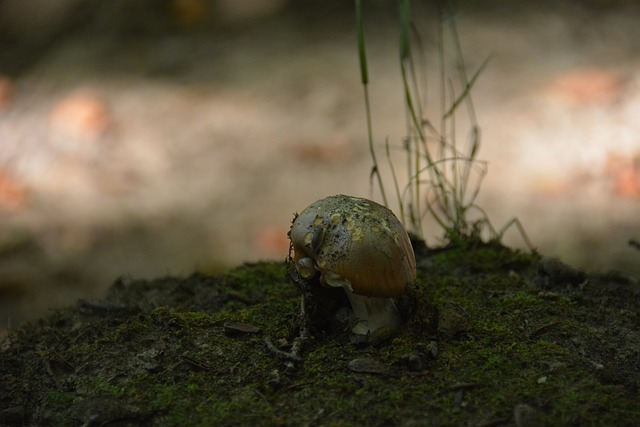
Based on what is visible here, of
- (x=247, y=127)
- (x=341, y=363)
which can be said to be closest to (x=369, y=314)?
(x=341, y=363)

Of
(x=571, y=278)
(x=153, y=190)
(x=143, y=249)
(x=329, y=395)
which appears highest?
(x=153, y=190)

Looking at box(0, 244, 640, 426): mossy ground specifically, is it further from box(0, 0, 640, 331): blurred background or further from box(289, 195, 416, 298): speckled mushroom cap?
box(0, 0, 640, 331): blurred background

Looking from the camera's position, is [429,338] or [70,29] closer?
[429,338]

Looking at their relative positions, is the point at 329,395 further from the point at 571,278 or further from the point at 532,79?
the point at 532,79

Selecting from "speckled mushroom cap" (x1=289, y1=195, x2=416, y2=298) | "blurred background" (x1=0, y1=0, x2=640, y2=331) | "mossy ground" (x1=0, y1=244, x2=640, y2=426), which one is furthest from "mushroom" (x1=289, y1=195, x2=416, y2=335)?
"blurred background" (x1=0, y1=0, x2=640, y2=331)

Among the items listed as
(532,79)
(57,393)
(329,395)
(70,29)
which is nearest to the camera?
(329,395)

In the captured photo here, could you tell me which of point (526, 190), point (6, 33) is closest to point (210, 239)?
point (526, 190)

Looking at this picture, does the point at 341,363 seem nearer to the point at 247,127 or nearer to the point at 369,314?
the point at 369,314
